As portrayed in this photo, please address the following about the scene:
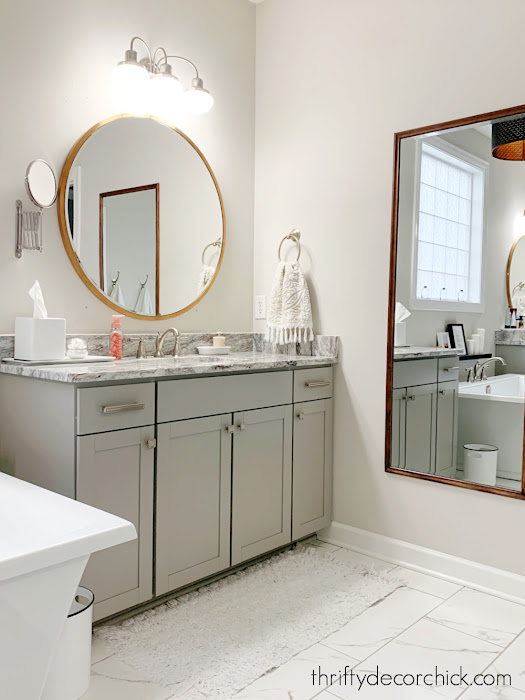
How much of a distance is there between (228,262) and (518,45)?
1571 mm

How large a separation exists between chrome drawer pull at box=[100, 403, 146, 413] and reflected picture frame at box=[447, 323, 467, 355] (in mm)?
1286

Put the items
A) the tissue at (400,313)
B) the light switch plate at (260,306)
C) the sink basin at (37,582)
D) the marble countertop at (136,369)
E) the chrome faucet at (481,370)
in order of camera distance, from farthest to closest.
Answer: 1. the light switch plate at (260,306)
2. the tissue at (400,313)
3. the chrome faucet at (481,370)
4. the marble countertop at (136,369)
5. the sink basin at (37,582)

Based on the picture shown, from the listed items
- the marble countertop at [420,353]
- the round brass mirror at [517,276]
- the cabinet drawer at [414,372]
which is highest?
the round brass mirror at [517,276]

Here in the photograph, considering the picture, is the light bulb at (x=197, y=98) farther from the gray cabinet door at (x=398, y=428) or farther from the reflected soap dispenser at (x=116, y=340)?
the gray cabinet door at (x=398, y=428)

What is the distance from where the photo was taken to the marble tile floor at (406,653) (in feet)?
5.65

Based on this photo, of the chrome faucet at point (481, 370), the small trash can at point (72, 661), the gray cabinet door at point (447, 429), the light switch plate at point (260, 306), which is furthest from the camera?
the light switch plate at point (260, 306)

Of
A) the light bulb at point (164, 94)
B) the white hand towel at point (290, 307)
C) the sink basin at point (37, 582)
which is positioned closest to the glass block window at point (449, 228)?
the white hand towel at point (290, 307)

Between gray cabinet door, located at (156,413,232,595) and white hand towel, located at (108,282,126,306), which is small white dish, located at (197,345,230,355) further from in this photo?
gray cabinet door, located at (156,413,232,595)

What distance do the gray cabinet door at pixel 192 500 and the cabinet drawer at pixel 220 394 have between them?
0.14 feet

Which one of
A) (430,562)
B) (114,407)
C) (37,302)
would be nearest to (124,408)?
(114,407)

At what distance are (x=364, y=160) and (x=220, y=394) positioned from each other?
127 cm

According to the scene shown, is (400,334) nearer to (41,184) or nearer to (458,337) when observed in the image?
(458,337)

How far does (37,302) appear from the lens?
2209mm

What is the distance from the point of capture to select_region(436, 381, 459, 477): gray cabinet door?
2506mm
